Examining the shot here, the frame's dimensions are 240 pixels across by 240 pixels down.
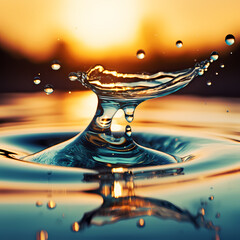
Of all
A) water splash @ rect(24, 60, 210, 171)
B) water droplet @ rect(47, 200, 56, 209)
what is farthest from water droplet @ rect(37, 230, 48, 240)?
water splash @ rect(24, 60, 210, 171)

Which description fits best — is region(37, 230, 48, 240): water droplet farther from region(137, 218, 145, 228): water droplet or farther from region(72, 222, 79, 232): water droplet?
region(137, 218, 145, 228): water droplet

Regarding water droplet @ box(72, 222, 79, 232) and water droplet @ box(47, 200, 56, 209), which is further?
water droplet @ box(47, 200, 56, 209)

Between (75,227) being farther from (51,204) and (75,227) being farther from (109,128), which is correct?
(109,128)

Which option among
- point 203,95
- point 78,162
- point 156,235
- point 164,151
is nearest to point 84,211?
point 156,235

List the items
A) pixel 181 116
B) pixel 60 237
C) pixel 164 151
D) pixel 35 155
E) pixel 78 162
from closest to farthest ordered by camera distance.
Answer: pixel 60 237 < pixel 78 162 < pixel 35 155 < pixel 164 151 < pixel 181 116

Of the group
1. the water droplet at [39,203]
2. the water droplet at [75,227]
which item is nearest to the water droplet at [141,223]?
the water droplet at [75,227]

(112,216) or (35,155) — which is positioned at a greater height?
(35,155)

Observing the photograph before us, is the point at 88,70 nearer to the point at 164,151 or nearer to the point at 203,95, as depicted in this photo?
the point at 164,151

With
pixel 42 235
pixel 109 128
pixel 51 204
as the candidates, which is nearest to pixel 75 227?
pixel 42 235
